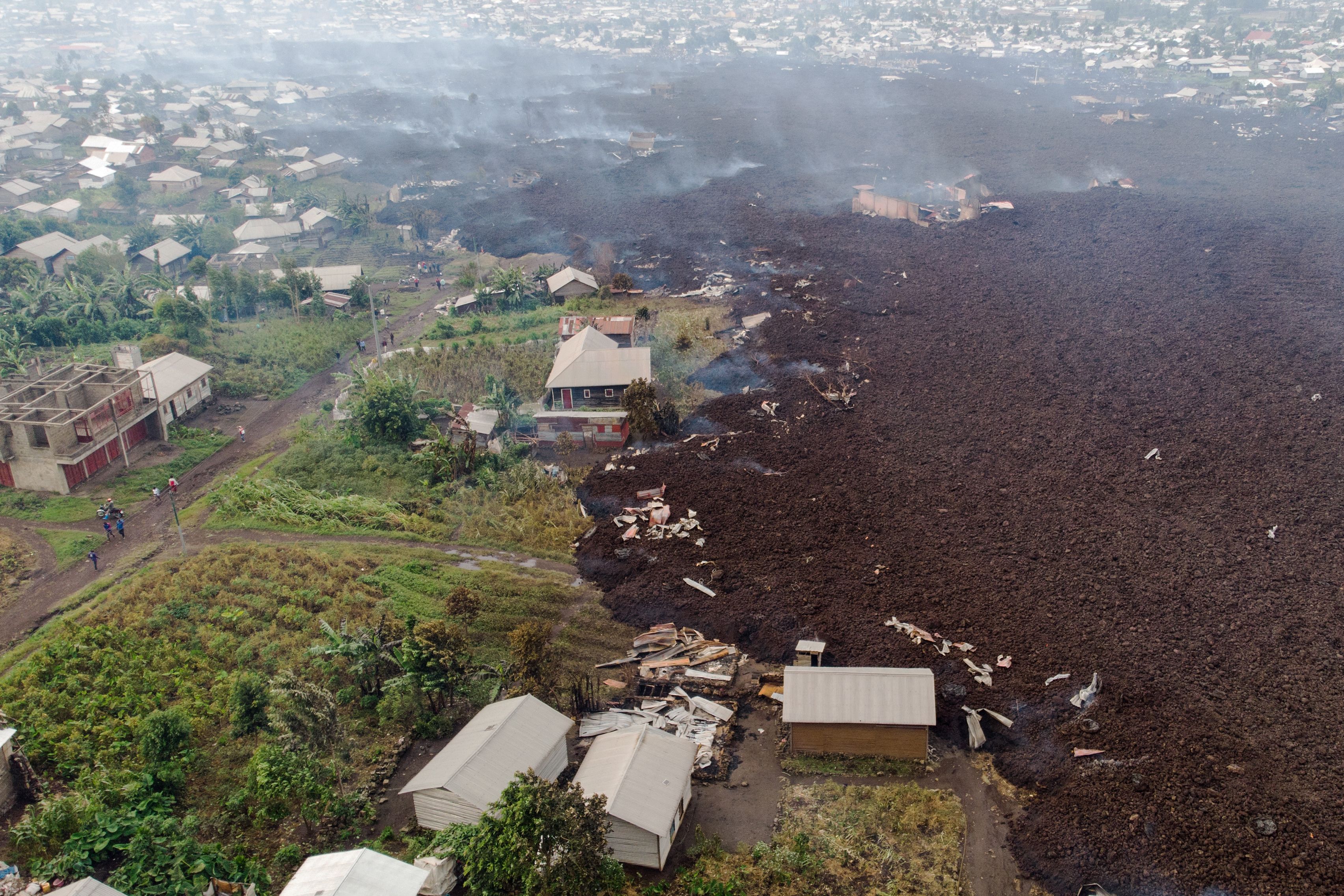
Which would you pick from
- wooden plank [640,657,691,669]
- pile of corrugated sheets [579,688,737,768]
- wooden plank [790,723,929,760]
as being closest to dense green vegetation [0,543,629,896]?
wooden plank [640,657,691,669]

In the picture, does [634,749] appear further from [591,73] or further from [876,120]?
[591,73]

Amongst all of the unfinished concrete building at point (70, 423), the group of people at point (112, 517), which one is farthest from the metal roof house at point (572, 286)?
the group of people at point (112, 517)

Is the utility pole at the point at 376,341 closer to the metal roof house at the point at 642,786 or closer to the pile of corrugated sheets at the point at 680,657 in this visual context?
the pile of corrugated sheets at the point at 680,657

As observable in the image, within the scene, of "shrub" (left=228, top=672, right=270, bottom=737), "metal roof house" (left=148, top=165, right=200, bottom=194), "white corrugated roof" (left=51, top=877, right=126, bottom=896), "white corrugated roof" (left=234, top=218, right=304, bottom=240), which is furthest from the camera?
"metal roof house" (left=148, top=165, right=200, bottom=194)

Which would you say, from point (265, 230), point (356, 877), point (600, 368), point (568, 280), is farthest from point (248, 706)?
point (265, 230)

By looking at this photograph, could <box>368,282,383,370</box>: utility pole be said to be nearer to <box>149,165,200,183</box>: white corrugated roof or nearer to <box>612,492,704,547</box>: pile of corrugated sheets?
<box>612,492,704,547</box>: pile of corrugated sheets

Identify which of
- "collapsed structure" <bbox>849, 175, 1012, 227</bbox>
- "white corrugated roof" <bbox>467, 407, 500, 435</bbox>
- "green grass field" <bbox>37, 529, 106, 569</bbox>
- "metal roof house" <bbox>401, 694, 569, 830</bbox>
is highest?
"collapsed structure" <bbox>849, 175, 1012, 227</bbox>

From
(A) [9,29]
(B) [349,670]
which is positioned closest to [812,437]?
(B) [349,670]
